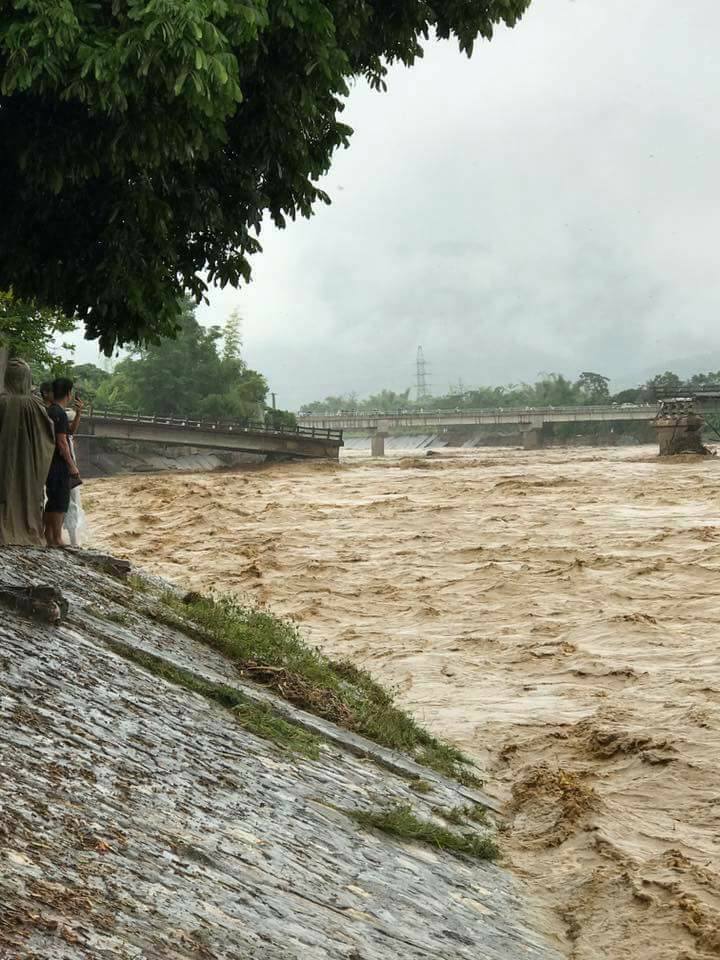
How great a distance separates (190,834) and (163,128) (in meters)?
3.99

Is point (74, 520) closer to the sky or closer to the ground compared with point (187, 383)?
closer to the ground

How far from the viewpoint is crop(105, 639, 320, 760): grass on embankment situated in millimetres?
7648

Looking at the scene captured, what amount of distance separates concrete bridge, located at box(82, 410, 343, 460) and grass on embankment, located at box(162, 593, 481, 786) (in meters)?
48.9

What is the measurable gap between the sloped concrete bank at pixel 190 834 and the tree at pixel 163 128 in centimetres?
242

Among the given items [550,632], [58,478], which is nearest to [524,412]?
[550,632]

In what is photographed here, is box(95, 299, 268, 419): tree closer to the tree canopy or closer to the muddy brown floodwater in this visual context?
the tree canopy

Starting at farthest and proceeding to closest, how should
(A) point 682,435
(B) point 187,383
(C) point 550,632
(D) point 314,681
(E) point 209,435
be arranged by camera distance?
(B) point 187,383
(E) point 209,435
(A) point 682,435
(C) point 550,632
(D) point 314,681

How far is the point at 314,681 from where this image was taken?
1029 centimetres

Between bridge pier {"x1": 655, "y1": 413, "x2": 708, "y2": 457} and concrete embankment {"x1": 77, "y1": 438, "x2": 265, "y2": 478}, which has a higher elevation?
bridge pier {"x1": 655, "y1": 413, "x2": 708, "y2": 457}

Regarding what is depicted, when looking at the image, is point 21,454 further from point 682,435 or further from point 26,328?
point 682,435

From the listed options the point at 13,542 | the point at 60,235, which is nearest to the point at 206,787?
the point at 60,235

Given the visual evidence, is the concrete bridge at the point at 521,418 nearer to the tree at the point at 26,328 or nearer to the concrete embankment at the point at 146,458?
the concrete embankment at the point at 146,458

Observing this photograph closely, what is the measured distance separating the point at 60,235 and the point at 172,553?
795 inches

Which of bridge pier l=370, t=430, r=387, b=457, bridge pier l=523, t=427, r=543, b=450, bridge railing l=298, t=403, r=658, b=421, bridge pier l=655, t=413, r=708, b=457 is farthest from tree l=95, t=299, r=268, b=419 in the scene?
bridge pier l=655, t=413, r=708, b=457
